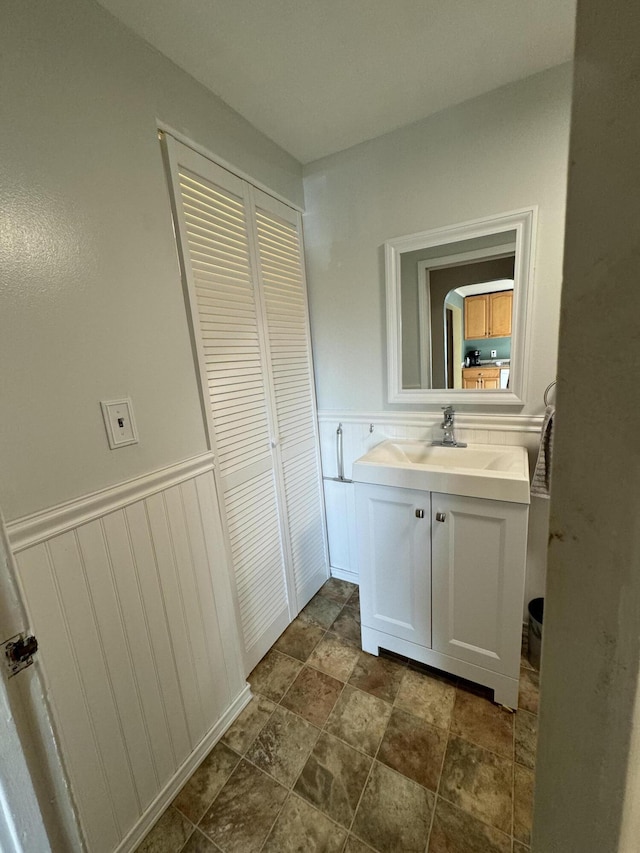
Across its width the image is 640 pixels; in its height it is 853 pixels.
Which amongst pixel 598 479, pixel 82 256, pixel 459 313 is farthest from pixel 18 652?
pixel 459 313

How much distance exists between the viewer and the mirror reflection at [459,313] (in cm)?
144

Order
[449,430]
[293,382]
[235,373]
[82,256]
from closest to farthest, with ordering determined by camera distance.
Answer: [82,256]
[235,373]
[449,430]
[293,382]

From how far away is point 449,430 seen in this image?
5.27 ft

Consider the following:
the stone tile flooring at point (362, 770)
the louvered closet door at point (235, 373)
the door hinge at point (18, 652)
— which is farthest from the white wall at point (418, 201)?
the door hinge at point (18, 652)

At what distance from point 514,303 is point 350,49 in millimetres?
1058

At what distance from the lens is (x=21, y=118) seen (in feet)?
2.49

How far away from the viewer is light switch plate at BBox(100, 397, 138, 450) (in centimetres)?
92

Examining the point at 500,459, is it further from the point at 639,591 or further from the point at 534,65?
the point at 534,65

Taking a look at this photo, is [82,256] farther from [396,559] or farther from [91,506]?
[396,559]

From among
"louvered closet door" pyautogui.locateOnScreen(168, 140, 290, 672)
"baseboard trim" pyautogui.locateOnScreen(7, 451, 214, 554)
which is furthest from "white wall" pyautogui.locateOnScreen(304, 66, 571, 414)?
"baseboard trim" pyautogui.locateOnScreen(7, 451, 214, 554)

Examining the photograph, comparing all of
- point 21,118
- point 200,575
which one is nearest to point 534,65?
point 21,118

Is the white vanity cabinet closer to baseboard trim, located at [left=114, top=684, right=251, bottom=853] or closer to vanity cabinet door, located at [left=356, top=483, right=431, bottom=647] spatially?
vanity cabinet door, located at [left=356, top=483, right=431, bottom=647]

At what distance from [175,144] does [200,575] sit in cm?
145

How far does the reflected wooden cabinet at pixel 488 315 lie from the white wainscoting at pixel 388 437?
366 mm
